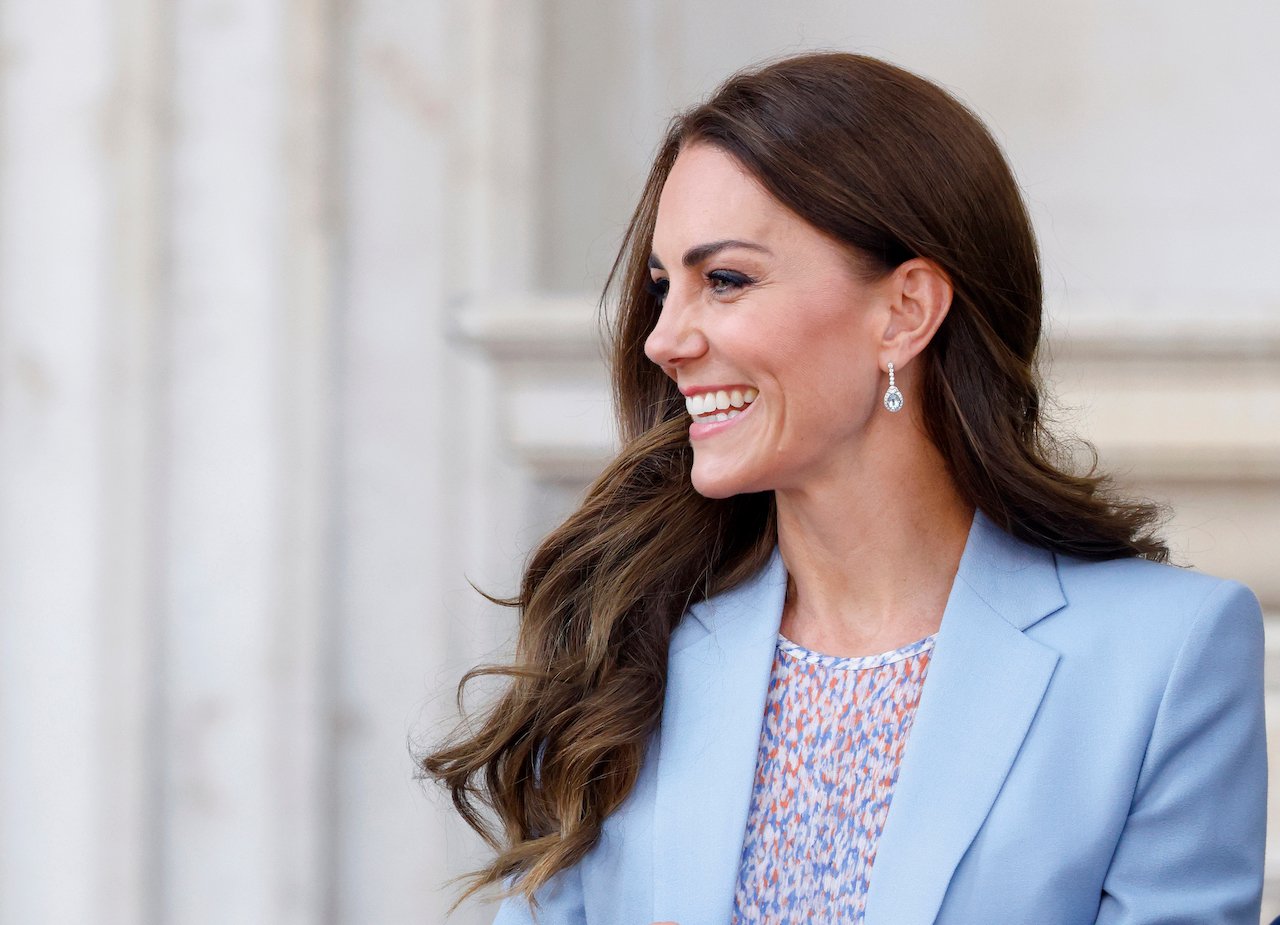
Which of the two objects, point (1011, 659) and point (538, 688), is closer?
point (1011, 659)

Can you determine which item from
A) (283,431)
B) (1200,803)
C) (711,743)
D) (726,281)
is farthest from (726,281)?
(283,431)

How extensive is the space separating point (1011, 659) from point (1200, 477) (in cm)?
77

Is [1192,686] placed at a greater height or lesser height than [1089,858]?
greater

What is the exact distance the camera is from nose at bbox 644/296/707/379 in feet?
5.37

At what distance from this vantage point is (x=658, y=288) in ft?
5.98

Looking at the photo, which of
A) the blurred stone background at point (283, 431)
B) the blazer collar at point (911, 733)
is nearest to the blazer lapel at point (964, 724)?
the blazer collar at point (911, 733)

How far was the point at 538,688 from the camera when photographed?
1760mm

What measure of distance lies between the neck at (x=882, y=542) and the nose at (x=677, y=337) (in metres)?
0.20

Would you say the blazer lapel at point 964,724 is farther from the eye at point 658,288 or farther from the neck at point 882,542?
the eye at point 658,288

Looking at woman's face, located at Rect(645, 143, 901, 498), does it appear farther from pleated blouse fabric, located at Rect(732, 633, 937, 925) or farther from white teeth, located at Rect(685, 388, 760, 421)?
pleated blouse fabric, located at Rect(732, 633, 937, 925)

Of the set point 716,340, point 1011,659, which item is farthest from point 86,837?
point 1011,659

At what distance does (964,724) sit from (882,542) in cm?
24

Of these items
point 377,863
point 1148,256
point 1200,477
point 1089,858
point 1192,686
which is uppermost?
point 1148,256

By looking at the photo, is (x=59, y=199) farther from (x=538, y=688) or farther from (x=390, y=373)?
(x=538, y=688)
